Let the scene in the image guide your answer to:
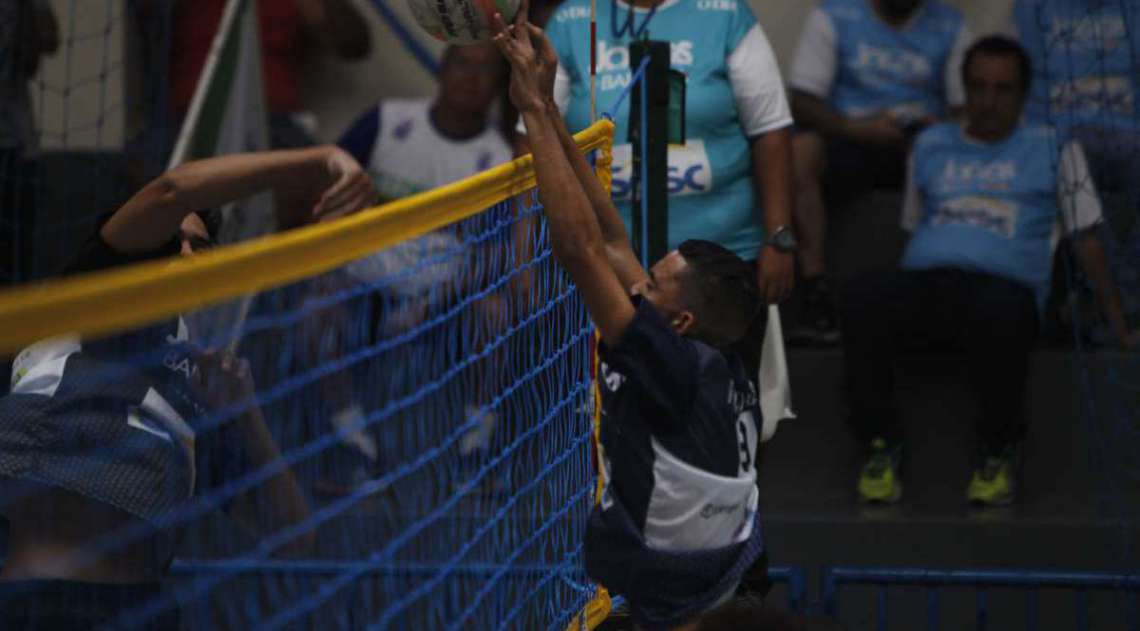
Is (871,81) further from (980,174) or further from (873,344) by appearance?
(873,344)

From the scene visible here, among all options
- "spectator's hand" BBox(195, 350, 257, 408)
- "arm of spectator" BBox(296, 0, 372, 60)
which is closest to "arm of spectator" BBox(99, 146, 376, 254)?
"spectator's hand" BBox(195, 350, 257, 408)

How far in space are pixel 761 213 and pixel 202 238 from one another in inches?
75.1

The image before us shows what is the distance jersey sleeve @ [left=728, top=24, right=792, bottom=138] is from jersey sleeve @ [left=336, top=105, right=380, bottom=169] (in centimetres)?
191

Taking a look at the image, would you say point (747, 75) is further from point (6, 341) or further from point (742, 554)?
point (6, 341)

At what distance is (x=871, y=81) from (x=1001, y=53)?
70cm

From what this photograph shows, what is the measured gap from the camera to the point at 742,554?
145 inches

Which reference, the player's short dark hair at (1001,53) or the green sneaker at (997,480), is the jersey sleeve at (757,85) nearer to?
the player's short dark hair at (1001,53)

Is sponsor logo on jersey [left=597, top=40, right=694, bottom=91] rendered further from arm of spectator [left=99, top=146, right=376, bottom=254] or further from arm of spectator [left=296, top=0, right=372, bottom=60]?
arm of spectator [left=296, top=0, right=372, bottom=60]

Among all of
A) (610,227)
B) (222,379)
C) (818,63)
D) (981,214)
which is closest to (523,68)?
(610,227)

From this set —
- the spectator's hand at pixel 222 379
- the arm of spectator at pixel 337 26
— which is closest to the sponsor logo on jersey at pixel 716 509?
the spectator's hand at pixel 222 379

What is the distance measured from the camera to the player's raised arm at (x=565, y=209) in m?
3.41

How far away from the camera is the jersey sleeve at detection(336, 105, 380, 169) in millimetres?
6652

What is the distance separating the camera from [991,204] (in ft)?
19.9

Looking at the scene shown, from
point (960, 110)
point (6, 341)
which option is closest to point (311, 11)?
point (960, 110)
